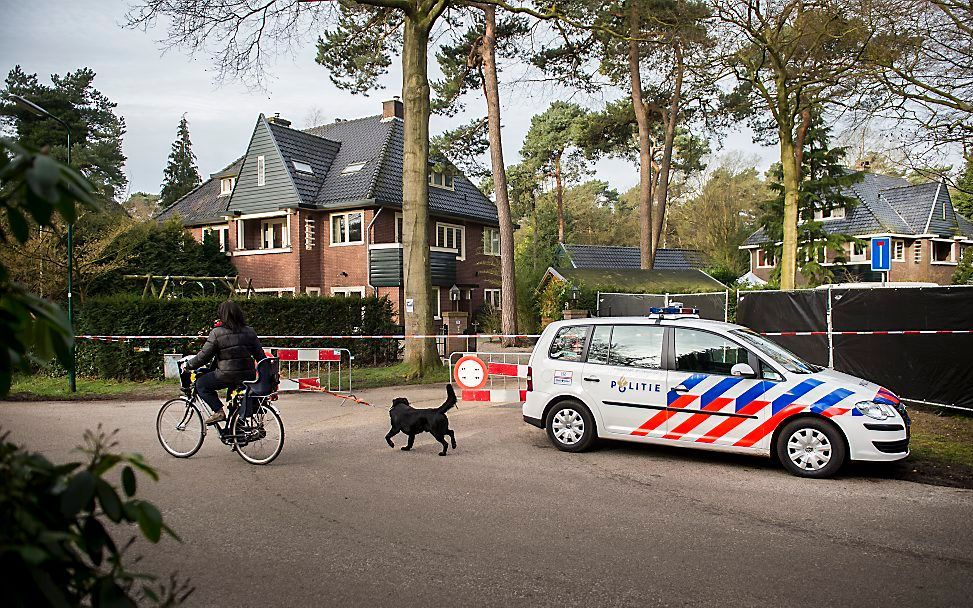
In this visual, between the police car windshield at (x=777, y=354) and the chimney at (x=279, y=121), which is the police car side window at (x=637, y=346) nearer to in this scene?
the police car windshield at (x=777, y=354)

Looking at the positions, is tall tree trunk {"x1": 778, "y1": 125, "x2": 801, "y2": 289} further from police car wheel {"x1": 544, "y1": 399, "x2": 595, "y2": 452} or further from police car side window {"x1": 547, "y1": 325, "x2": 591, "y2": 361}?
police car wheel {"x1": 544, "y1": 399, "x2": 595, "y2": 452}

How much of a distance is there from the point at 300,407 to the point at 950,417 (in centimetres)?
1149

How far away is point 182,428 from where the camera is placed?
916cm

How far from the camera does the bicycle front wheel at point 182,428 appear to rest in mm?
9062

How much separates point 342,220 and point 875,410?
83.5ft

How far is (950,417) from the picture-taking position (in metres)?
11.7

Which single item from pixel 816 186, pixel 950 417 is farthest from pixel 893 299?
pixel 816 186

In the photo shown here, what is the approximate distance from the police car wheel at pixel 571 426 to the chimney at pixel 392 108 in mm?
27879

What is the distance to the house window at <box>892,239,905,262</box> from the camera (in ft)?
158

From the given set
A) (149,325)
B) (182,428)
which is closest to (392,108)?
(149,325)

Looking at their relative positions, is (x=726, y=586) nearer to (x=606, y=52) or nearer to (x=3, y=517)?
(x=3, y=517)

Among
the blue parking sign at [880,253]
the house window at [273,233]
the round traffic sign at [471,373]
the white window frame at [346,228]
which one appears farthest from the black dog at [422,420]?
the house window at [273,233]

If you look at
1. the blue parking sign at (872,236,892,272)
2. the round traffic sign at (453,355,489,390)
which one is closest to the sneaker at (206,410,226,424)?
the round traffic sign at (453,355,489,390)

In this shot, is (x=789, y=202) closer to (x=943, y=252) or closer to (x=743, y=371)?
(x=743, y=371)
